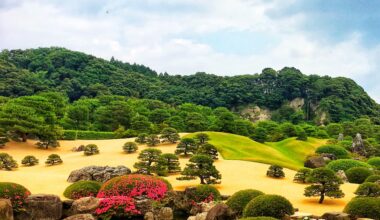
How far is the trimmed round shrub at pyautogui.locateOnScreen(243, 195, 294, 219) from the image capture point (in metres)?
15.0

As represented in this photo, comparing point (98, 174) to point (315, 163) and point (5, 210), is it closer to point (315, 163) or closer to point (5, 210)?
point (5, 210)

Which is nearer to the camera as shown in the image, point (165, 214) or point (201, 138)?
point (165, 214)

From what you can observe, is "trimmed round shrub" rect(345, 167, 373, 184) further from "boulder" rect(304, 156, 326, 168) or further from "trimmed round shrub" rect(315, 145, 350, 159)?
"trimmed round shrub" rect(315, 145, 350, 159)

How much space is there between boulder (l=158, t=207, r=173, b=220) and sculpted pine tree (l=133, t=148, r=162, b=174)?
1016 cm

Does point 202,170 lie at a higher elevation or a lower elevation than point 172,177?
higher

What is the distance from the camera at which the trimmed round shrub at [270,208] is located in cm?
1499

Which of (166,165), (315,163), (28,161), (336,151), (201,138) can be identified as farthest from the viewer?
(336,151)

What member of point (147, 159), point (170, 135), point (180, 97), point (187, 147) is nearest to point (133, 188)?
point (147, 159)

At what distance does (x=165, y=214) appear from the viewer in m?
17.5

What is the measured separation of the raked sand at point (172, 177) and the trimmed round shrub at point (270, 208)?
3966mm

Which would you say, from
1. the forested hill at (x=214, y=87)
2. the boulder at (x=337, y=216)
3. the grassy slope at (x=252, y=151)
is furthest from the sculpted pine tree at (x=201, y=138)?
the forested hill at (x=214, y=87)

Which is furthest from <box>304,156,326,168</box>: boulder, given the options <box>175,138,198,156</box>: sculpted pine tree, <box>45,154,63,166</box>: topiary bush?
<box>45,154,63,166</box>: topiary bush

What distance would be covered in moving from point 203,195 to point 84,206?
5.75 meters

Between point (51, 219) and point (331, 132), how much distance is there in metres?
61.7
